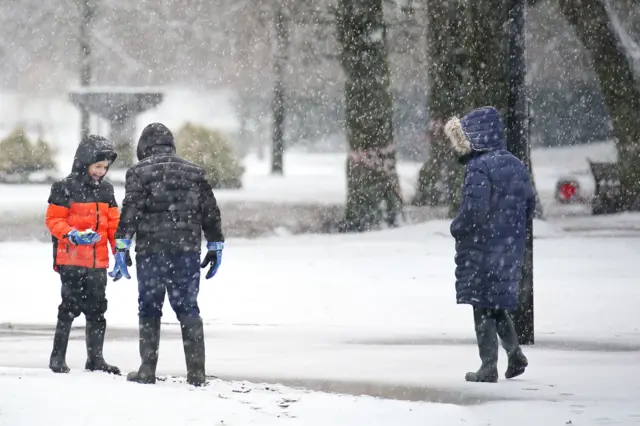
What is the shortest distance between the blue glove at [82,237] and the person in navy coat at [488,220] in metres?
2.17

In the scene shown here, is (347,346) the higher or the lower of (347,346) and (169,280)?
the lower

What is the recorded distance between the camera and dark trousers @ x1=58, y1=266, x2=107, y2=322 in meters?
8.61

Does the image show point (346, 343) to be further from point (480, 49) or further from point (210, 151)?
point (210, 151)

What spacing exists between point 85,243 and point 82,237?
0.04m

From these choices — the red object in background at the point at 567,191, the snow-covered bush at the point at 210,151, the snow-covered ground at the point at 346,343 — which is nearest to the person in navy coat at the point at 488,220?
the snow-covered ground at the point at 346,343

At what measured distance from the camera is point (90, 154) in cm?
866

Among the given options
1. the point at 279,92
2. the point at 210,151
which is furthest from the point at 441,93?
the point at 279,92

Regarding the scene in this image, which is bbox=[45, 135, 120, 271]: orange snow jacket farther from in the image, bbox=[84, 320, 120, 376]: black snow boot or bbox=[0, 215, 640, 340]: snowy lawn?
bbox=[0, 215, 640, 340]: snowy lawn

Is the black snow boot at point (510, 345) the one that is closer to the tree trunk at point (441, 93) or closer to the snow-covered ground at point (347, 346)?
the snow-covered ground at point (347, 346)

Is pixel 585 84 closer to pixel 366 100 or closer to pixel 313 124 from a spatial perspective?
pixel 313 124

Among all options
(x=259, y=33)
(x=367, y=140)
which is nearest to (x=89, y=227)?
(x=367, y=140)

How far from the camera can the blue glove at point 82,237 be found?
333 inches

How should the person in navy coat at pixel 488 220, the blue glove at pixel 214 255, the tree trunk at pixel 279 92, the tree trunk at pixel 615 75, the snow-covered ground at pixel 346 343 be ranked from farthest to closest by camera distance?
the tree trunk at pixel 279 92 < the tree trunk at pixel 615 75 < the person in navy coat at pixel 488 220 < the blue glove at pixel 214 255 < the snow-covered ground at pixel 346 343

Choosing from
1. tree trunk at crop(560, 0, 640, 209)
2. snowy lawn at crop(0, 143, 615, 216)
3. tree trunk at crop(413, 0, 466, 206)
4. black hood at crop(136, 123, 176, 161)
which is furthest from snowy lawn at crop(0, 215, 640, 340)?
snowy lawn at crop(0, 143, 615, 216)
